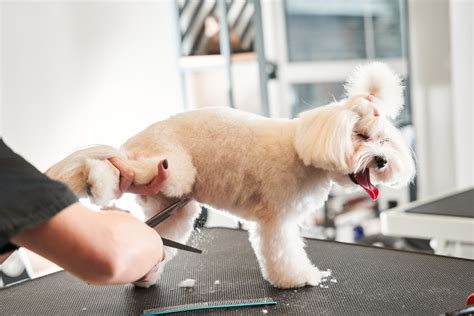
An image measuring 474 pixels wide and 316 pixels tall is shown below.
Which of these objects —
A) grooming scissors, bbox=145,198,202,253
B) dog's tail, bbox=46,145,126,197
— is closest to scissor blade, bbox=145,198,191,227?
grooming scissors, bbox=145,198,202,253

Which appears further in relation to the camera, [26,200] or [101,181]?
[101,181]

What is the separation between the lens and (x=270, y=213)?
0.97 m

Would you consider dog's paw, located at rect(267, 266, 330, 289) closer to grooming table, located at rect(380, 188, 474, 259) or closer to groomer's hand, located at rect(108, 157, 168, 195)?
groomer's hand, located at rect(108, 157, 168, 195)

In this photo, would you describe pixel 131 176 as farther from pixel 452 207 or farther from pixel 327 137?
pixel 452 207

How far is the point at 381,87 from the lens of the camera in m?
0.93

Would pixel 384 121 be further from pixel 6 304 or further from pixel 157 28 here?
pixel 157 28

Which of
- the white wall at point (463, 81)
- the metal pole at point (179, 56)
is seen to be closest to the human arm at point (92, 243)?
the white wall at point (463, 81)

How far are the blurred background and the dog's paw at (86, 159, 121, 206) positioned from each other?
1694 millimetres

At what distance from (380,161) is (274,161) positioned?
0.57ft

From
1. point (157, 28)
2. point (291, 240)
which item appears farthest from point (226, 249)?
point (157, 28)

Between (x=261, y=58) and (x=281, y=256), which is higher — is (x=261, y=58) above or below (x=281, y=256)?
above

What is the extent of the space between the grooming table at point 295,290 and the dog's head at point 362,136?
182mm

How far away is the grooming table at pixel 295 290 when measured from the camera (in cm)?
91

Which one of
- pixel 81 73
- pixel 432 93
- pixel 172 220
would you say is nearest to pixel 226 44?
pixel 81 73
